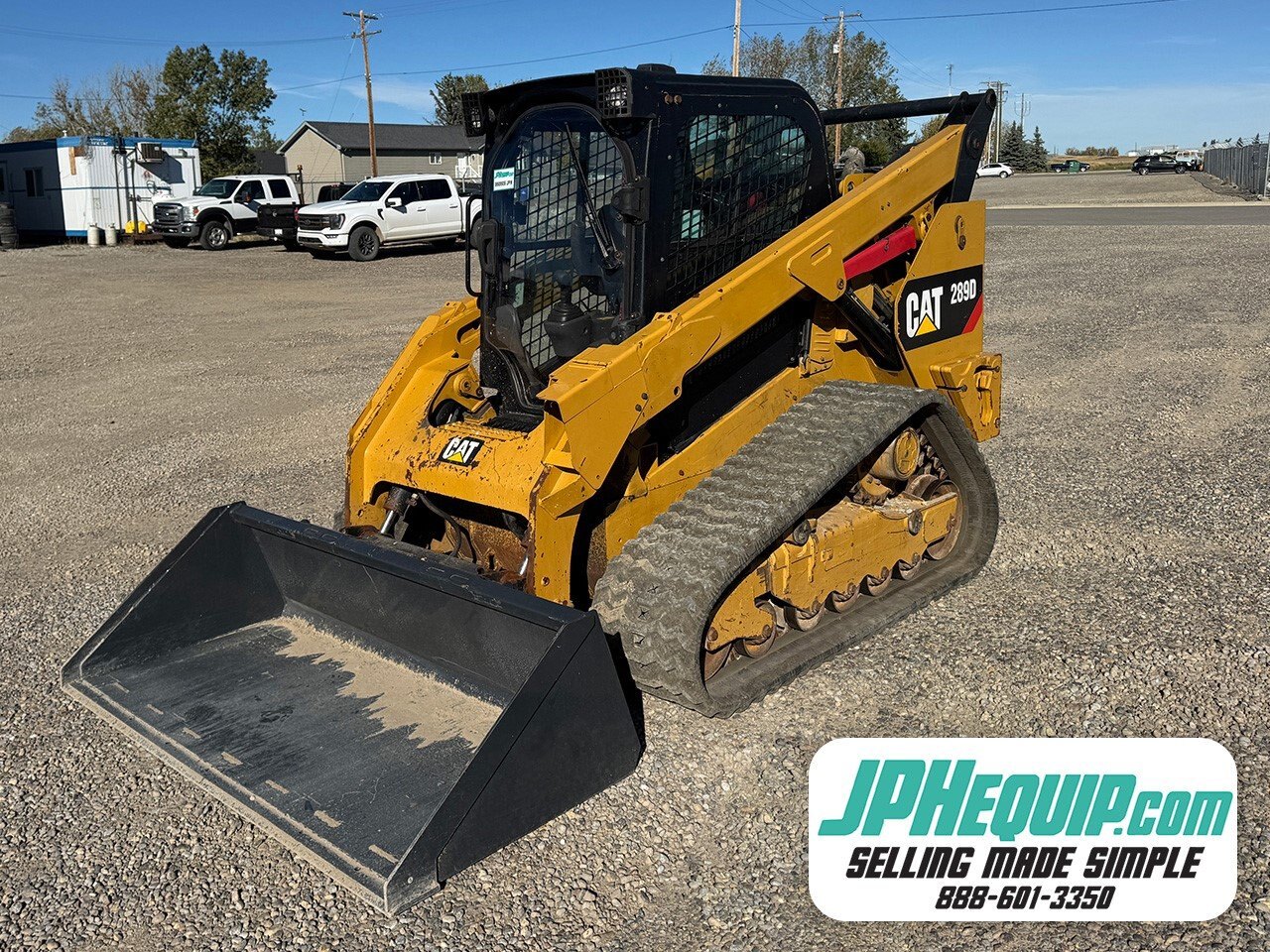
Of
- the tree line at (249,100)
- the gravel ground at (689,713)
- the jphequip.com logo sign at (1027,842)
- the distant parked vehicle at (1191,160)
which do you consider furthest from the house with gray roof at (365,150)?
the jphequip.com logo sign at (1027,842)

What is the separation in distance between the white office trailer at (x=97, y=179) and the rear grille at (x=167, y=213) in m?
3.36

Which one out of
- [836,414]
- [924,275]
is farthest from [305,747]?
[924,275]

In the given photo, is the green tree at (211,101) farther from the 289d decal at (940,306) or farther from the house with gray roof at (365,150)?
the 289d decal at (940,306)

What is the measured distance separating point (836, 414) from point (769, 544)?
80cm

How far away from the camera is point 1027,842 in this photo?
351 centimetres

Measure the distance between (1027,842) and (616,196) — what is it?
275 cm

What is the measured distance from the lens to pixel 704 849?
3746 millimetres

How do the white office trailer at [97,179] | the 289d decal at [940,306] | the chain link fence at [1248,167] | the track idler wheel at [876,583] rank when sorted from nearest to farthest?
the track idler wheel at [876,583], the 289d decal at [940,306], the white office trailer at [97,179], the chain link fence at [1248,167]

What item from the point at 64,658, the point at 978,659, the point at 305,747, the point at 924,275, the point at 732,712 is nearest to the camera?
the point at 305,747

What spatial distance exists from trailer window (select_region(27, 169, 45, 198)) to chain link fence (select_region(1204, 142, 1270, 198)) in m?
38.4

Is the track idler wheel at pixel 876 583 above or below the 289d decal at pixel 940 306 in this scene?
below

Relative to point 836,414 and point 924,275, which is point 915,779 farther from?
point 924,275

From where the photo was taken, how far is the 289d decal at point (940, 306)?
5.77 meters

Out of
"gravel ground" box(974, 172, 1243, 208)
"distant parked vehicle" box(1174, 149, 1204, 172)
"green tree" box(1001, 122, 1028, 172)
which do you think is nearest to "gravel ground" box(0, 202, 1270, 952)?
"gravel ground" box(974, 172, 1243, 208)
